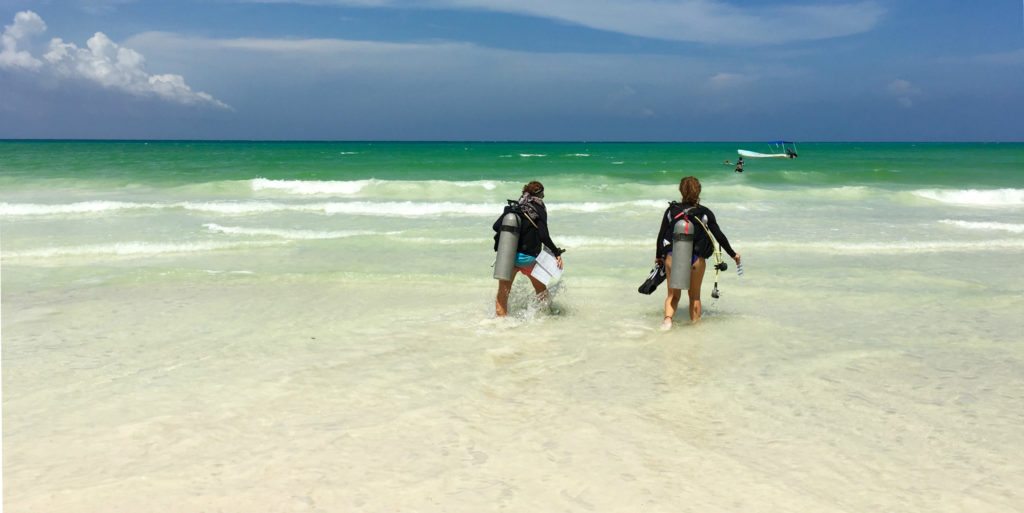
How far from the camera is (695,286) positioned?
7879 millimetres

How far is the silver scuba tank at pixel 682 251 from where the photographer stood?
750 centimetres

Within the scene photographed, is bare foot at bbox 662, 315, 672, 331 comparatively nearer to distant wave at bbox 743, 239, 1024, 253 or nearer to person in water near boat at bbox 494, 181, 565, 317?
person in water near boat at bbox 494, 181, 565, 317

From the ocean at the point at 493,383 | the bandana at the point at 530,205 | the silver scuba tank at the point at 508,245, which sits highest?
the bandana at the point at 530,205

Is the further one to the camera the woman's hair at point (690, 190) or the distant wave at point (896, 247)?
the distant wave at point (896, 247)

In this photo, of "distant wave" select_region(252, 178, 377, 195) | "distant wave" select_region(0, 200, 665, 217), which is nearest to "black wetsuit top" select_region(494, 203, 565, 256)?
"distant wave" select_region(0, 200, 665, 217)

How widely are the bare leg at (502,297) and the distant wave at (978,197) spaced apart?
2378cm

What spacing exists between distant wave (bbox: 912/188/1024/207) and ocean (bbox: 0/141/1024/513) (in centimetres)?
1436

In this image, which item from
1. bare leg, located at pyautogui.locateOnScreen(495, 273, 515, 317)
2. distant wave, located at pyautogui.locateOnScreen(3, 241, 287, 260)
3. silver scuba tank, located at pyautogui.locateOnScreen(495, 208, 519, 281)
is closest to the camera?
silver scuba tank, located at pyautogui.locateOnScreen(495, 208, 519, 281)

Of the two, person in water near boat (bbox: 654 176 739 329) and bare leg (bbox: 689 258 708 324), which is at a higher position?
person in water near boat (bbox: 654 176 739 329)

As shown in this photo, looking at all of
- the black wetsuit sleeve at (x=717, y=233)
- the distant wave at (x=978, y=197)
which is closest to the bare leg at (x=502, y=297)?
the black wetsuit sleeve at (x=717, y=233)

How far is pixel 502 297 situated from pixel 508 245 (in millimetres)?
610

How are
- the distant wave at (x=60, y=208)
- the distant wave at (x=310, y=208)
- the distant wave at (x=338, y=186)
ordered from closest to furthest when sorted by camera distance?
1. the distant wave at (x=60, y=208)
2. the distant wave at (x=310, y=208)
3. the distant wave at (x=338, y=186)

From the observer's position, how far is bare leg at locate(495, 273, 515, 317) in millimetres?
8062

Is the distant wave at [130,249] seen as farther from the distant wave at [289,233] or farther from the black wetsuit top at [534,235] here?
the black wetsuit top at [534,235]
